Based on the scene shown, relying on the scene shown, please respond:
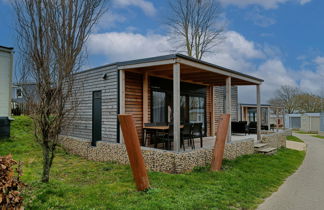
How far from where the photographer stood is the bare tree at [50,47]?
4.17 meters

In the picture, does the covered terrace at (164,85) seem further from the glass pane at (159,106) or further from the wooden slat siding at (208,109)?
the wooden slat siding at (208,109)

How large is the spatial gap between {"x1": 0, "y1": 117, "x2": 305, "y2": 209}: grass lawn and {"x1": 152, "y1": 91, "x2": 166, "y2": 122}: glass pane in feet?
8.30

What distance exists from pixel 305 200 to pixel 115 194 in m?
3.45

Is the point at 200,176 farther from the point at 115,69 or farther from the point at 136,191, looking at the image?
the point at 115,69

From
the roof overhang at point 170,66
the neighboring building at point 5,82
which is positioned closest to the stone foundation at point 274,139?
the roof overhang at point 170,66

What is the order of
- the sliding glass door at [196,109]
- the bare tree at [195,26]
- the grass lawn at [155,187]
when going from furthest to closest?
the bare tree at [195,26]
the sliding glass door at [196,109]
the grass lawn at [155,187]

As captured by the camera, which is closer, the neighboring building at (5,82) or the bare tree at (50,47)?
the bare tree at (50,47)

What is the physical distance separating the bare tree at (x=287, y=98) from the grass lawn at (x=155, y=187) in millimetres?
30360

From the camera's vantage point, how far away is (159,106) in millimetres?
8500

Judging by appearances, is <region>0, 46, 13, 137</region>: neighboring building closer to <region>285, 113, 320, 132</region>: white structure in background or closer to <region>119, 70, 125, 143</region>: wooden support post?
<region>119, 70, 125, 143</region>: wooden support post

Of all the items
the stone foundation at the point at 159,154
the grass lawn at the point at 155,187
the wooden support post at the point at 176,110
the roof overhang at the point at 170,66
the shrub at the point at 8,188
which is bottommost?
the grass lawn at the point at 155,187

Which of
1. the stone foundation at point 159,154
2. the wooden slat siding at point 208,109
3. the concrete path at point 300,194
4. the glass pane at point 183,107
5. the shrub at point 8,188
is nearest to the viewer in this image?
the shrub at point 8,188

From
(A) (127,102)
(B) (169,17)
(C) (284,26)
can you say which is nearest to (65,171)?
(A) (127,102)

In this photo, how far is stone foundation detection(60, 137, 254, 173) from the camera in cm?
536
